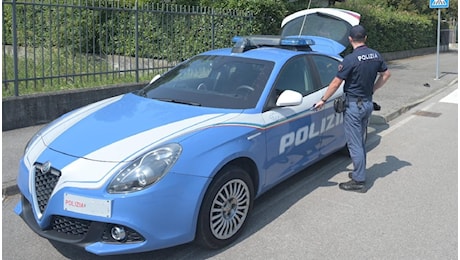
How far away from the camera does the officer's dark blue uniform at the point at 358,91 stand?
474 cm

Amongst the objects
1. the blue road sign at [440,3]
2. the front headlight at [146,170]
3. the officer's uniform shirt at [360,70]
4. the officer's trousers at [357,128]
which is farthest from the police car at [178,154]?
the blue road sign at [440,3]

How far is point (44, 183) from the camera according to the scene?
3.29 meters

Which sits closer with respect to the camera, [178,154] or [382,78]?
[178,154]

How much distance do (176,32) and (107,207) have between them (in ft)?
26.0

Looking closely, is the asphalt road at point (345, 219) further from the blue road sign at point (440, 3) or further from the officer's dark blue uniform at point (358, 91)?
the blue road sign at point (440, 3)

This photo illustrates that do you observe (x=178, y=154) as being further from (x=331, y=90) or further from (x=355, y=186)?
(x=355, y=186)

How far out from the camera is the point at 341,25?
714cm

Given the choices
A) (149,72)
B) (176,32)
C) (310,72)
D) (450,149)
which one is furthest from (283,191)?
(176,32)

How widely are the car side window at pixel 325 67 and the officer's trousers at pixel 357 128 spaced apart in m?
0.49

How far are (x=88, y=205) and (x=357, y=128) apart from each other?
296 cm

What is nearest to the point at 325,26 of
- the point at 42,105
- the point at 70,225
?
the point at 42,105

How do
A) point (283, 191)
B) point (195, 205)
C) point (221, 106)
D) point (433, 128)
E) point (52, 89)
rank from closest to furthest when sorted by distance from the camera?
point (195, 205) < point (221, 106) < point (283, 191) < point (52, 89) < point (433, 128)

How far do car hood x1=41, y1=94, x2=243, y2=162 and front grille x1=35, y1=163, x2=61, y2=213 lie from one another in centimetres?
17

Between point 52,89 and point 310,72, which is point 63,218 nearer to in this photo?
point 310,72
